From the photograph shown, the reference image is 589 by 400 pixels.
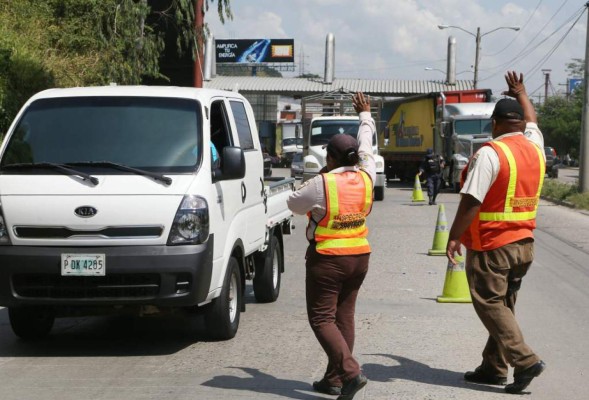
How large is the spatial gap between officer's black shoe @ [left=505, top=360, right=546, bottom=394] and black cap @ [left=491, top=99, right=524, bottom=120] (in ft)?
5.39

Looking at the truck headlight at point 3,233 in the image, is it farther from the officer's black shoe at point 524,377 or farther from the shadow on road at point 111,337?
the officer's black shoe at point 524,377

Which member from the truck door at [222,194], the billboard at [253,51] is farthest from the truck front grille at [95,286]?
the billboard at [253,51]

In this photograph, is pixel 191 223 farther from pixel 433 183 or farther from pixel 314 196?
pixel 433 183

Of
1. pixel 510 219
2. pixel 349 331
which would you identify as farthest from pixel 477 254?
pixel 349 331

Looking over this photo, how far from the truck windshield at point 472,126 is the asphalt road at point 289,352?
25136 mm

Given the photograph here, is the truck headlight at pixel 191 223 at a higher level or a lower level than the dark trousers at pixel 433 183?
higher

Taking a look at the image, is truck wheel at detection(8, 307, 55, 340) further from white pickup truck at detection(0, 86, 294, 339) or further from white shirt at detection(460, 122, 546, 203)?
white shirt at detection(460, 122, 546, 203)

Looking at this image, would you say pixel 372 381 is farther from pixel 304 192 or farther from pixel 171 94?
pixel 171 94

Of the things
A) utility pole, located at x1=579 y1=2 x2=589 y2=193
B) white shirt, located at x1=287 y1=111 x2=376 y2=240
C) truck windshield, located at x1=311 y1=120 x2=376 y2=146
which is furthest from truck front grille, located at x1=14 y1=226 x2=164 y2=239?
utility pole, located at x1=579 y1=2 x2=589 y2=193

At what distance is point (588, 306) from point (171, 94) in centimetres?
532

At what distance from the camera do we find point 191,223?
8102mm

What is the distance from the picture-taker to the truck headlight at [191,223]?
8.05 metres

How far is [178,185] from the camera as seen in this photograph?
816cm

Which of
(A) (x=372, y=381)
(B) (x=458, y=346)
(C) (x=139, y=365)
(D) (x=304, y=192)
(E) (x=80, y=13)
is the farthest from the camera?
(E) (x=80, y=13)
